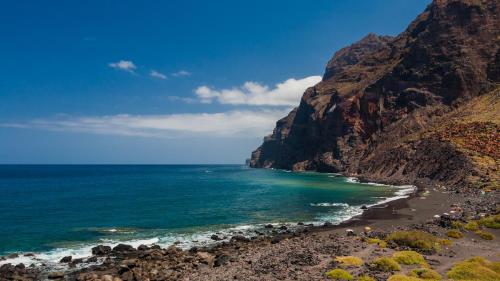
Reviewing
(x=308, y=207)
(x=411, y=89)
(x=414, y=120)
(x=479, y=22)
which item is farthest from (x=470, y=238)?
(x=479, y=22)

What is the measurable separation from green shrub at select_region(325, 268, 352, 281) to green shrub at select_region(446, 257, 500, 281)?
7.15m

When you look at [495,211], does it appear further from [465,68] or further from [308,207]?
[465,68]

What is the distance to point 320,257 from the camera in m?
34.5

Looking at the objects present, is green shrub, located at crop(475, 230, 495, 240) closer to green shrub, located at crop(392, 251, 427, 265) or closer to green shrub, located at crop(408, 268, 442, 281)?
green shrub, located at crop(392, 251, 427, 265)

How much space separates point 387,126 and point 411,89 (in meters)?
20.6

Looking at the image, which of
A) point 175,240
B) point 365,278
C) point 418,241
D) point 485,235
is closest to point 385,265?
point 365,278

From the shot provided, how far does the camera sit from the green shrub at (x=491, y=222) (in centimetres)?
4528

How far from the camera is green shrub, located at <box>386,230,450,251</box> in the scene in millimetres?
35844

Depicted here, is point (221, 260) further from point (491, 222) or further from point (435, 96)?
point (435, 96)

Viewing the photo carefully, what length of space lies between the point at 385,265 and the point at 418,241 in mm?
9461

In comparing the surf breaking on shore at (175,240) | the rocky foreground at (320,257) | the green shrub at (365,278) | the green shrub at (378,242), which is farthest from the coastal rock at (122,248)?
the green shrub at (365,278)

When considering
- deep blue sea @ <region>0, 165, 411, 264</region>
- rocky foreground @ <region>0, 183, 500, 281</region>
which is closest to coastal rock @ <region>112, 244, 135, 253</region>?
rocky foreground @ <region>0, 183, 500, 281</region>

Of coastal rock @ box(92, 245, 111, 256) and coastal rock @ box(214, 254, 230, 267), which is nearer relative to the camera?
coastal rock @ box(214, 254, 230, 267)

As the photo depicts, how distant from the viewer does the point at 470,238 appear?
134 ft
